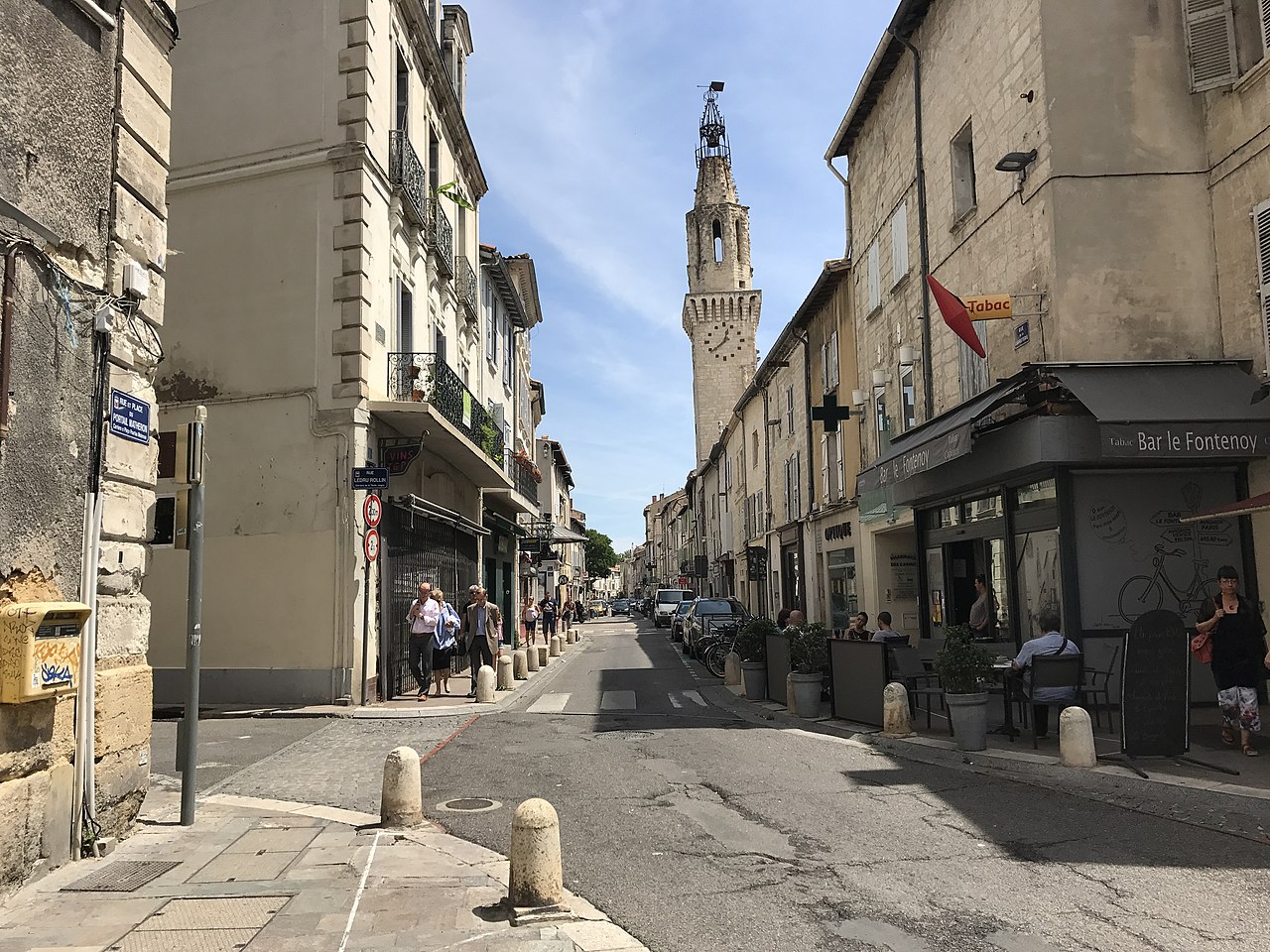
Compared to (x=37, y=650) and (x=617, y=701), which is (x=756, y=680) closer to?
(x=617, y=701)

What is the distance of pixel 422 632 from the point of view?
14523 millimetres

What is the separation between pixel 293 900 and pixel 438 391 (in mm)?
11885

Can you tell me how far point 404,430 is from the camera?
15.3 meters

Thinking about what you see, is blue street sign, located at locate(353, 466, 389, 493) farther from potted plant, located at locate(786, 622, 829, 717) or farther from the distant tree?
the distant tree

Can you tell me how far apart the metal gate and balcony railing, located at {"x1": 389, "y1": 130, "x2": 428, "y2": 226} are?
512cm

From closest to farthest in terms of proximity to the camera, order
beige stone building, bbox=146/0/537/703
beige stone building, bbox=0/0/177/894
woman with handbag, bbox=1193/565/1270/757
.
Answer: beige stone building, bbox=0/0/177/894
woman with handbag, bbox=1193/565/1270/757
beige stone building, bbox=146/0/537/703

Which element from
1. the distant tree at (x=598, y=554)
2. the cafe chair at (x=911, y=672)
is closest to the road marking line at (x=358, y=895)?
the cafe chair at (x=911, y=672)

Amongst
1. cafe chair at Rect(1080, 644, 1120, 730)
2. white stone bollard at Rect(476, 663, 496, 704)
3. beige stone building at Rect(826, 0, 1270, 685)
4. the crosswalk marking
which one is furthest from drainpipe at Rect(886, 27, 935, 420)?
white stone bollard at Rect(476, 663, 496, 704)

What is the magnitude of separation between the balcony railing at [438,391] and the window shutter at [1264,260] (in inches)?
430

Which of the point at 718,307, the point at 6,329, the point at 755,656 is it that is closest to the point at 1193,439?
the point at 755,656

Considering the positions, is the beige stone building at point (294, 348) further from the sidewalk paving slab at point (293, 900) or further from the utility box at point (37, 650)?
the utility box at point (37, 650)

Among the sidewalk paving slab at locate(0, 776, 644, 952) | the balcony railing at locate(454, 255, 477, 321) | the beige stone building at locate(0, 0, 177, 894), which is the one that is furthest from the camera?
the balcony railing at locate(454, 255, 477, 321)

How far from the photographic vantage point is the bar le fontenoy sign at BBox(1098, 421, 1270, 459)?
32.0 feet

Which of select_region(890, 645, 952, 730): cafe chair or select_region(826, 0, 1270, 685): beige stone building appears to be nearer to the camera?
select_region(826, 0, 1270, 685): beige stone building
